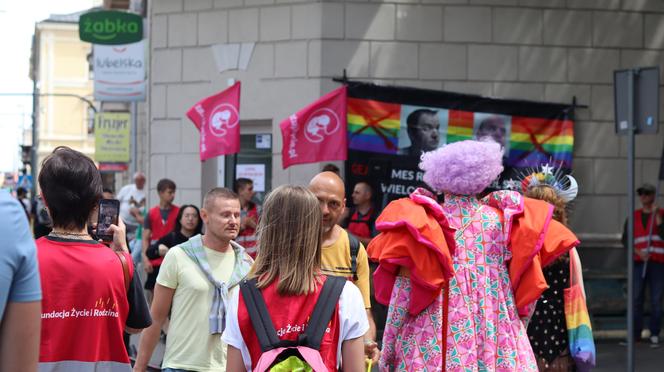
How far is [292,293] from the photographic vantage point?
3.60 m

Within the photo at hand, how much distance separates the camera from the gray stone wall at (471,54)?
42.0 ft

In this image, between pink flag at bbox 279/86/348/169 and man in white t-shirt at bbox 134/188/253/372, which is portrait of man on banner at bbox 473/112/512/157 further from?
man in white t-shirt at bbox 134/188/253/372

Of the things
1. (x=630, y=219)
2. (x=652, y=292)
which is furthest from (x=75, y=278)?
(x=652, y=292)

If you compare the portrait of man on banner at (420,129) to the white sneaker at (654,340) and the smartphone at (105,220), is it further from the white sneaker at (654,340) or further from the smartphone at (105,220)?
Answer: the smartphone at (105,220)

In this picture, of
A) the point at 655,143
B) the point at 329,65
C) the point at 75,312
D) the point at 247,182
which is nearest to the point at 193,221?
the point at 247,182

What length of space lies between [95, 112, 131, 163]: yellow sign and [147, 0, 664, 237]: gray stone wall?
41.0 ft

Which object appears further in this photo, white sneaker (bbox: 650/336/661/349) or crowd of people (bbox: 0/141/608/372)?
white sneaker (bbox: 650/336/661/349)

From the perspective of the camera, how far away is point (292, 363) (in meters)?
3.54

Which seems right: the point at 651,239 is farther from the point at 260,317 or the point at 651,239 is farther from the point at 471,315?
the point at 260,317

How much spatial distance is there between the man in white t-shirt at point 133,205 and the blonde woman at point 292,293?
10.8 meters

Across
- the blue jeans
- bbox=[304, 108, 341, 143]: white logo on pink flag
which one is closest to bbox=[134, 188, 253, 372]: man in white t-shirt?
bbox=[304, 108, 341, 143]: white logo on pink flag

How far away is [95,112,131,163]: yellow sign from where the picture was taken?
83.7 ft

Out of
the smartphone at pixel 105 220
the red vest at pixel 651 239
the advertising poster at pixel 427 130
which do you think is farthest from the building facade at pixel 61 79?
the smartphone at pixel 105 220

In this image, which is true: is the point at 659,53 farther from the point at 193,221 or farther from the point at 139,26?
the point at 139,26
